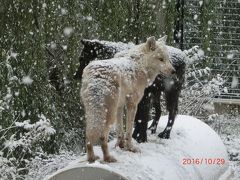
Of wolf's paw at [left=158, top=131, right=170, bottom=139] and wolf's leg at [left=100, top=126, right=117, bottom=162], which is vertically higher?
wolf's leg at [left=100, top=126, right=117, bottom=162]

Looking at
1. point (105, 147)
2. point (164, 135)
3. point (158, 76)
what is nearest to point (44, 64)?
point (158, 76)

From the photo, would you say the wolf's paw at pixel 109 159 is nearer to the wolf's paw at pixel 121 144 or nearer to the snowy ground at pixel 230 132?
the wolf's paw at pixel 121 144

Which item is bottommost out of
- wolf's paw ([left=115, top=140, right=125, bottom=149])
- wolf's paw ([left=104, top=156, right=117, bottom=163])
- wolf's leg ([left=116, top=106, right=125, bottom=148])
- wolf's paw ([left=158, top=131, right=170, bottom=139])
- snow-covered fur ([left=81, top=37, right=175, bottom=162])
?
wolf's paw ([left=158, top=131, right=170, bottom=139])

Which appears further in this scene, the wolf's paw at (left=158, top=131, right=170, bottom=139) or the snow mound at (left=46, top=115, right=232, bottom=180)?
the wolf's paw at (left=158, top=131, right=170, bottom=139)

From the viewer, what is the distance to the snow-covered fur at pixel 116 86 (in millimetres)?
3852

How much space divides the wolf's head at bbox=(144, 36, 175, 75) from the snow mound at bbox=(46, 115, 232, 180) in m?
0.70

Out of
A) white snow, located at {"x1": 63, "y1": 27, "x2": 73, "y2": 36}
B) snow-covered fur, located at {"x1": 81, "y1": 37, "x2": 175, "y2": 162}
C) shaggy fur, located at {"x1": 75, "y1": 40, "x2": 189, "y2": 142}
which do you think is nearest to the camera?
snow-covered fur, located at {"x1": 81, "y1": 37, "x2": 175, "y2": 162}

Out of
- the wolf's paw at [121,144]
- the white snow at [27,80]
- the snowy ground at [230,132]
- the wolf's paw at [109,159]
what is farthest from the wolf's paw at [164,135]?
the snowy ground at [230,132]

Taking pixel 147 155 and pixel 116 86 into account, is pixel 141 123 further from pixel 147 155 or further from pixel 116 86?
pixel 116 86

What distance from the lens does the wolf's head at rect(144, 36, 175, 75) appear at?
15.9 feet

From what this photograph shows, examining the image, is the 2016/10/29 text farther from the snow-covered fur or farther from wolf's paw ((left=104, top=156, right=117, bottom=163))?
wolf's paw ((left=104, top=156, right=117, bottom=163))

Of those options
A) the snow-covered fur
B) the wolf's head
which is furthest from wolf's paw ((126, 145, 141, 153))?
the wolf's head

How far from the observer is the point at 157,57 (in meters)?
4.87

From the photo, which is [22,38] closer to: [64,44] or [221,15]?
[64,44]
